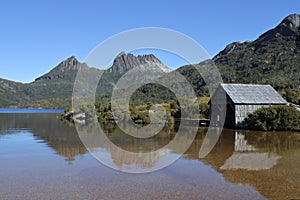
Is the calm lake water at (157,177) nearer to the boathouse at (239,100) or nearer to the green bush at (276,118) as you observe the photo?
the green bush at (276,118)

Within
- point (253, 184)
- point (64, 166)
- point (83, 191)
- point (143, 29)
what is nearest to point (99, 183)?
point (83, 191)

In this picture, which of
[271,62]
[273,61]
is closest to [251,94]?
[271,62]

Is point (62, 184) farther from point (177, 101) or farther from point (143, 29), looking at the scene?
point (177, 101)

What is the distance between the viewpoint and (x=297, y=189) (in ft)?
26.7

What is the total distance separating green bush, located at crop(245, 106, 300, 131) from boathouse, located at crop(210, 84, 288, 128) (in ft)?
4.61

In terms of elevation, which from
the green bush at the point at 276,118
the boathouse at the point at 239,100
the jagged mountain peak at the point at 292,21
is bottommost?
the green bush at the point at 276,118

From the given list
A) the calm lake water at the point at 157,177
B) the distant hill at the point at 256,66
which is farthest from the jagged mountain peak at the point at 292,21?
the calm lake water at the point at 157,177

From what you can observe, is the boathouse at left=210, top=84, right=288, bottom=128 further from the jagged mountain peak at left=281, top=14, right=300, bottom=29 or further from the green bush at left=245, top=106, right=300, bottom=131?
the jagged mountain peak at left=281, top=14, right=300, bottom=29

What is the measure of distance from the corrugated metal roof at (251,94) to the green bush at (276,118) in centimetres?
192

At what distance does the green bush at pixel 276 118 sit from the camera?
81.2ft

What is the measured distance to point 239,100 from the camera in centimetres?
2694

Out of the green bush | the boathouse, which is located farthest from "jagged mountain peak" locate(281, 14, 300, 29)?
the green bush

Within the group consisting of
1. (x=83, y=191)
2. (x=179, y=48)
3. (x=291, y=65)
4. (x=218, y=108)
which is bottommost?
(x=83, y=191)

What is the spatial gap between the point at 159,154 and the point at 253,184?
20.5 feet
